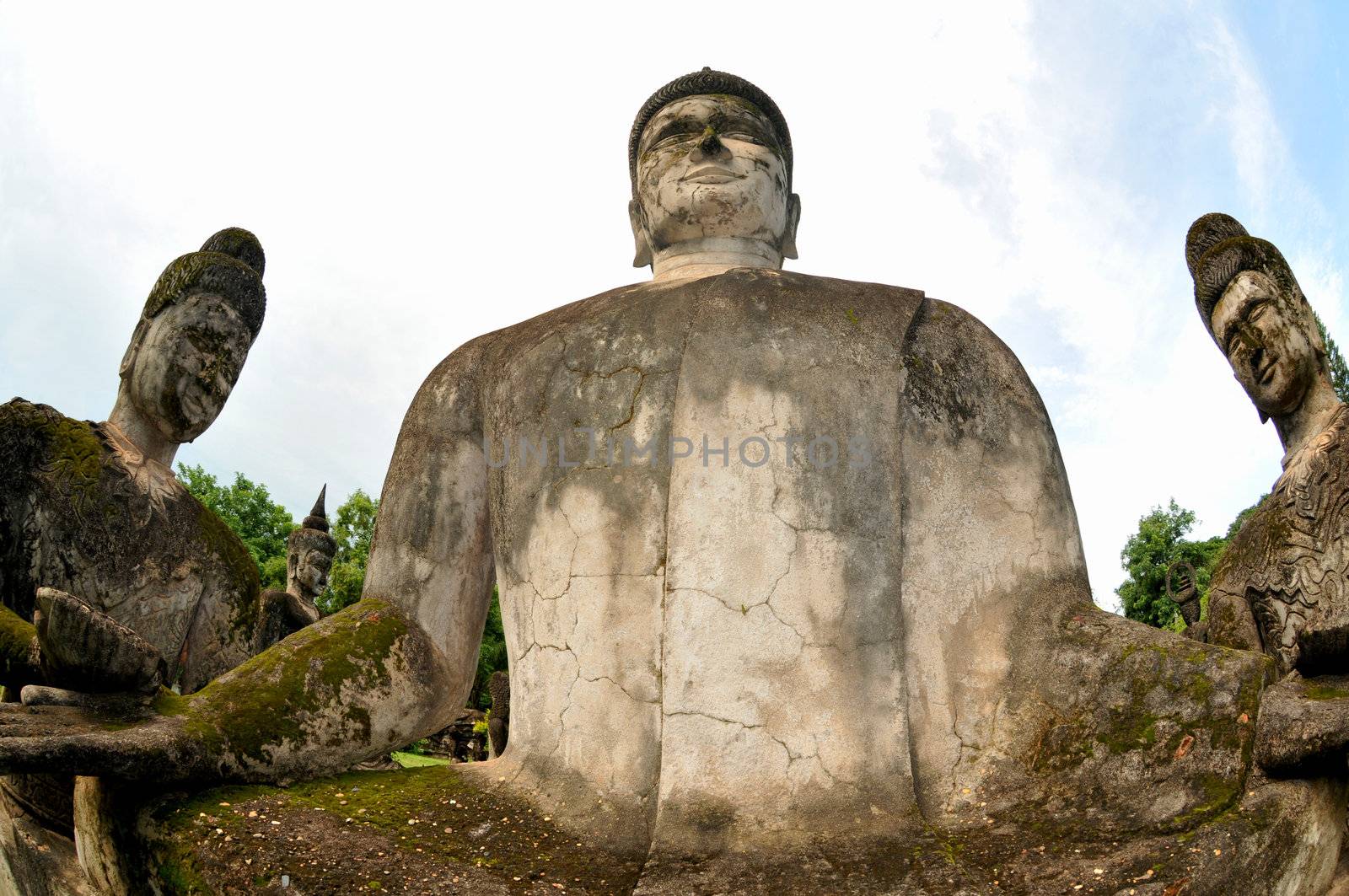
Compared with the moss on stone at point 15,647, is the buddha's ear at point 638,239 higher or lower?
higher

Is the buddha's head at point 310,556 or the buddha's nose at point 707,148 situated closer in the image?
the buddha's nose at point 707,148

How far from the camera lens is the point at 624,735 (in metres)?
3.50

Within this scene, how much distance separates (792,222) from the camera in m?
5.39

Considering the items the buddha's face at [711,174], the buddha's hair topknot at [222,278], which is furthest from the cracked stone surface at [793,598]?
the buddha's hair topknot at [222,278]

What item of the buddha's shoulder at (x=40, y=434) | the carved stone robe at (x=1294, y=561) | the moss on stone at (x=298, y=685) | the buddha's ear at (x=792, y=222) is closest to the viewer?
the moss on stone at (x=298, y=685)

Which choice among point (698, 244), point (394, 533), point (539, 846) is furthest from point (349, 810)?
point (698, 244)

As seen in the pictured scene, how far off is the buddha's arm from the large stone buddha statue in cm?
1

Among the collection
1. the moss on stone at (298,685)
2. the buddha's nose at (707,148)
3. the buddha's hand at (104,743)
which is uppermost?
the buddha's nose at (707,148)

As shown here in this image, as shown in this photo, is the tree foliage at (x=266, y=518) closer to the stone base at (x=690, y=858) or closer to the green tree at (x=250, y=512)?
the green tree at (x=250, y=512)

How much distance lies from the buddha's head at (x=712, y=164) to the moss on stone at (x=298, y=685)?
6.70 ft

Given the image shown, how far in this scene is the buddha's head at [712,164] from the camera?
15.8 ft

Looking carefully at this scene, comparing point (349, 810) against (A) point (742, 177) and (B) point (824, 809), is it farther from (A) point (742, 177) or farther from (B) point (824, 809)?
(A) point (742, 177)

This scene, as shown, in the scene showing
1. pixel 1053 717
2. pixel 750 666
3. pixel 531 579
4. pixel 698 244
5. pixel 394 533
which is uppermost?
pixel 698 244

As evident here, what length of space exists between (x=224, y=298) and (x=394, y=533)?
5.54ft
